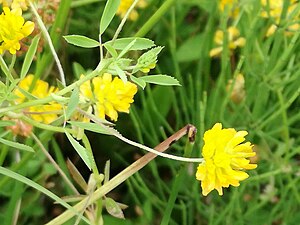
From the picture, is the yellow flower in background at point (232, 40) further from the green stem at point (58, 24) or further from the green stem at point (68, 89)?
the green stem at point (68, 89)

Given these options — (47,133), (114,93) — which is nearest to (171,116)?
(47,133)

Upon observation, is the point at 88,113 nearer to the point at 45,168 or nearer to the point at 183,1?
the point at 45,168

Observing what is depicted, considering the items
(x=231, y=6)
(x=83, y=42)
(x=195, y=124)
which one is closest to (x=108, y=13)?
(x=83, y=42)

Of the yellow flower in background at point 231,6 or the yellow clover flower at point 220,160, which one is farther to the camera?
the yellow flower in background at point 231,6

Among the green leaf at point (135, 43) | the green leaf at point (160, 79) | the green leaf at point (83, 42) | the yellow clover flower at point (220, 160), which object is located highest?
the green leaf at point (83, 42)

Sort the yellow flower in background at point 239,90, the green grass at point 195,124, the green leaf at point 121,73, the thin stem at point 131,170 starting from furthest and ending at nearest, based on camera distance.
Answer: the yellow flower in background at point 239,90 < the green grass at point 195,124 < the thin stem at point 131,170 < the green leaf at point 121,73

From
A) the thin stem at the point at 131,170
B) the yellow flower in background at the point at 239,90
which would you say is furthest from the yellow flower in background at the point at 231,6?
the thin stem at the point at 131,170
